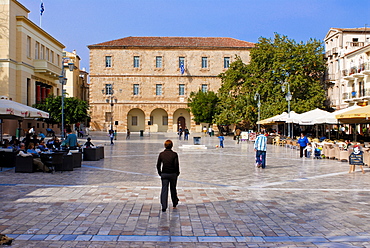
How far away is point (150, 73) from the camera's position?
2159 inches

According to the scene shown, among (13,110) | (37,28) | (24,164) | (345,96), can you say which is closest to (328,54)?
(345,96)

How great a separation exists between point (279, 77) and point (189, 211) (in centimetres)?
3604

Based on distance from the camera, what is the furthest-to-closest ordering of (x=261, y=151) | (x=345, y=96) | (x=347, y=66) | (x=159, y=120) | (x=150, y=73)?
(x=159, y=120)
(x=150, y=73)
(x=347, y=66)
(x=345, y=96)
(x=261, y=151)

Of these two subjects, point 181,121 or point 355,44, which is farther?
point 181,121

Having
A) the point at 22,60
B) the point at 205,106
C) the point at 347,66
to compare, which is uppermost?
the point at 347,66

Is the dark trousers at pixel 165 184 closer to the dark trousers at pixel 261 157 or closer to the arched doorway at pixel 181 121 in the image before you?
the dark trousers at pixel 261 157

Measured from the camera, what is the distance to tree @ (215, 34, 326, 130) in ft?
131

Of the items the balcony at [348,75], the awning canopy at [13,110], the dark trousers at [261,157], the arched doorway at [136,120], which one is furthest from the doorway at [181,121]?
the dark trousers at [261,157]

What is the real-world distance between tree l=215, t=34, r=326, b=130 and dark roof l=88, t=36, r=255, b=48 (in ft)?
38.3

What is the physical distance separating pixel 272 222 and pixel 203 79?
4955 centimetres

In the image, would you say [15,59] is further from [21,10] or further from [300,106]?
[300,106]

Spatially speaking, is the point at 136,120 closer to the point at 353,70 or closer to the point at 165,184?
the point at 353,70

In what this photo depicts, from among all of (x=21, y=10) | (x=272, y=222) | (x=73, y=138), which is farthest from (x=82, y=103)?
(x=272, y=222)

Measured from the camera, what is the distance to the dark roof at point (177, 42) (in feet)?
179
